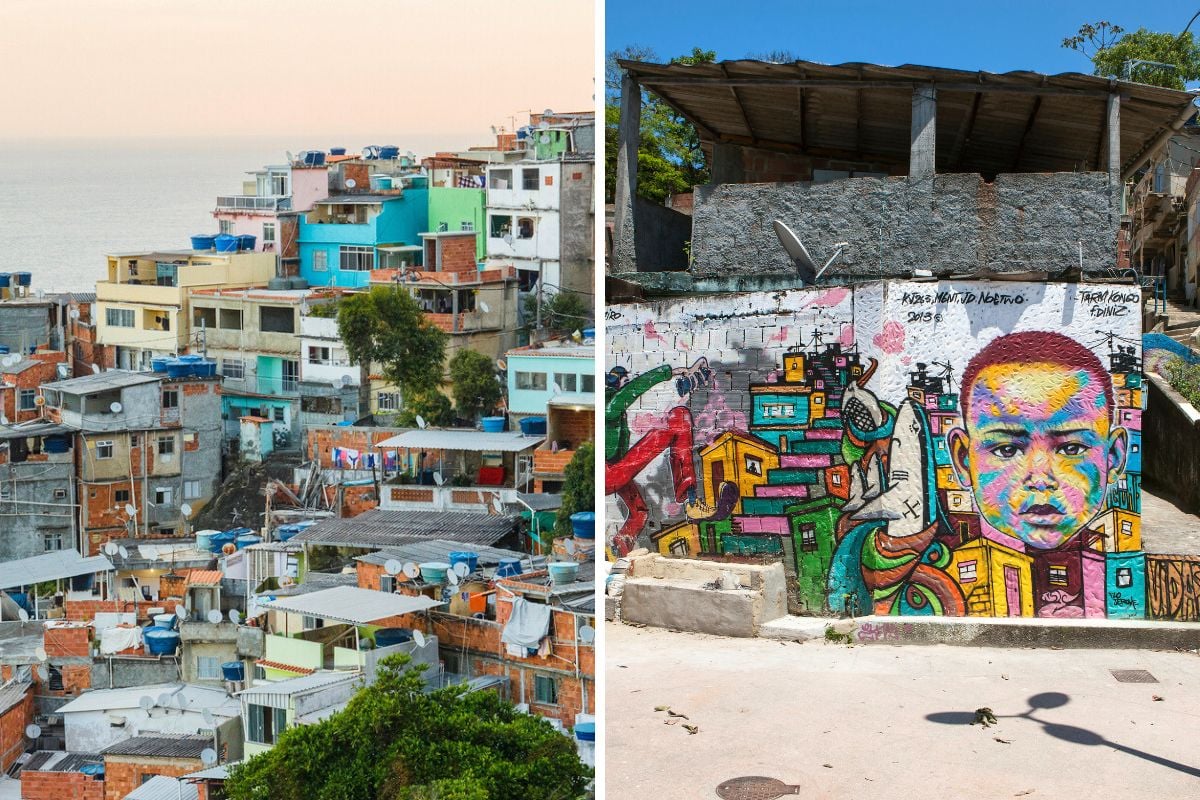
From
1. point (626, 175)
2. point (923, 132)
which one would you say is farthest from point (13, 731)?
point (923, 132)

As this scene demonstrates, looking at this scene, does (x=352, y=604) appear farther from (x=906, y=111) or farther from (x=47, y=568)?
(x=906, y=111)

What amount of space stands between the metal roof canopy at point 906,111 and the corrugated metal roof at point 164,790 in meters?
4.73

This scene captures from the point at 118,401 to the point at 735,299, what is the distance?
341 centimetres

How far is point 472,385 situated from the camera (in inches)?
271

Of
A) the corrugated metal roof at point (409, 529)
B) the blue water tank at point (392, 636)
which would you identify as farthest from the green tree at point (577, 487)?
the blue water tank at point (392, 636)

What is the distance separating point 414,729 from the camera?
6902mm

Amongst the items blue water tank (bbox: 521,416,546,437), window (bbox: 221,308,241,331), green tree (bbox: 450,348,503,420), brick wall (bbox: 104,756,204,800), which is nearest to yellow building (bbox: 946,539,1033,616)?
blue water tank (bbox: 521,416,546,437)

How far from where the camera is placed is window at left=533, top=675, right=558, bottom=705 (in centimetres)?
648

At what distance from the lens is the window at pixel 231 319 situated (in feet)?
26.8

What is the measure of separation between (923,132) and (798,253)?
106 centimetres

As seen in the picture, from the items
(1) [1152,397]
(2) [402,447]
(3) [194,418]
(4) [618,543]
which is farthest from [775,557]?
(1) [1152,397]

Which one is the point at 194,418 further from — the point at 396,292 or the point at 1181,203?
the point at 1181,203

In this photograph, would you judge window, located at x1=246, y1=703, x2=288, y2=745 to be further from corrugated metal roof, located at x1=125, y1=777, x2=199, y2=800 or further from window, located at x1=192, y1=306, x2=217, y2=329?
window, located at x1=192, y1=306, x2=217, y2=329

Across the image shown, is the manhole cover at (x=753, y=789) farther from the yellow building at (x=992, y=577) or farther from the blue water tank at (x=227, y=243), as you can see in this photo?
the blue water tank at (x=227, y=243)
